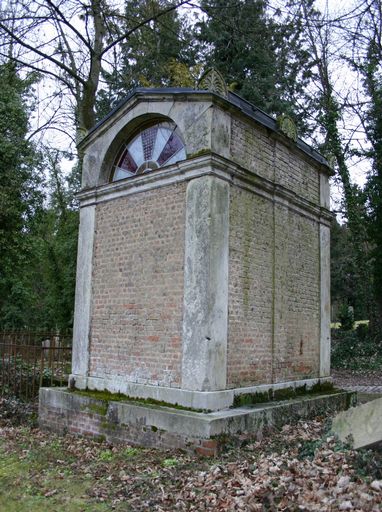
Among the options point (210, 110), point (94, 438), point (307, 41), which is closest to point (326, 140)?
point (307, 41)

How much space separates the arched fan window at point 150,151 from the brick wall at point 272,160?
995 millimetres

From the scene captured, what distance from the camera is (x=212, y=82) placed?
7406 mm

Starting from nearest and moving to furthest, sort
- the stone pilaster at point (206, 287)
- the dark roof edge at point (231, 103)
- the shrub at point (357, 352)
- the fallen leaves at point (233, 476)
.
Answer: the fallen leaves at point (233, 476), the stone pilaster at point (206, 287), the dark roof edge at point (231, 103), the shrub at point (357, 352)

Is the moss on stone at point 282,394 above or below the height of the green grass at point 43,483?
above

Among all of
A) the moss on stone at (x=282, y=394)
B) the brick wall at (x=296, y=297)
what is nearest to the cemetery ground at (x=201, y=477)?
the moss on stone at (x=282, y=394)

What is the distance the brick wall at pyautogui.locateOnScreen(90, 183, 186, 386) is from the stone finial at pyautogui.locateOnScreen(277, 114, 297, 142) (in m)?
2.78

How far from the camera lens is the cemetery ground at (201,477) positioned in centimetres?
450

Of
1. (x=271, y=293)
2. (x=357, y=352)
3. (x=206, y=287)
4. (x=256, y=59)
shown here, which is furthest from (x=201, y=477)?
(x=256, y=59)

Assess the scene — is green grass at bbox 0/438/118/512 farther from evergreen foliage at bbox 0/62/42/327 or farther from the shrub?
the shrub

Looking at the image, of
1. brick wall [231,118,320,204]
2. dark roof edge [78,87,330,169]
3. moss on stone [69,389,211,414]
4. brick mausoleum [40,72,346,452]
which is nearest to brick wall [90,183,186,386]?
brick mausoleum [40,72,346,452]

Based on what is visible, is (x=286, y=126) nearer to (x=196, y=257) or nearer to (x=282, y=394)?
(x=196, y=257)

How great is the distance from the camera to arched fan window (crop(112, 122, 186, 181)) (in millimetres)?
8039

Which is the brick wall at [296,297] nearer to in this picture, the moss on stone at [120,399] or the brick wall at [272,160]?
the brick wall at [272,160]

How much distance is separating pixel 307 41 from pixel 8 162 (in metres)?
14.9
